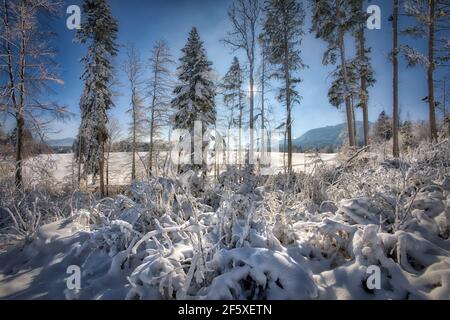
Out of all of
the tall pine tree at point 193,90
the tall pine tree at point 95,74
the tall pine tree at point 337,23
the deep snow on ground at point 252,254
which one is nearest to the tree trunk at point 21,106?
the tall pine tree at point 95,74

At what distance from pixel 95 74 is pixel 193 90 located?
19.9 ft

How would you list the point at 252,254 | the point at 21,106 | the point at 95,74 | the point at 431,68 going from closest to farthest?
the point at 252,254, the point at 21,106, the point at 431,68, the point at 95,74

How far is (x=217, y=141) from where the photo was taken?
15531 mm

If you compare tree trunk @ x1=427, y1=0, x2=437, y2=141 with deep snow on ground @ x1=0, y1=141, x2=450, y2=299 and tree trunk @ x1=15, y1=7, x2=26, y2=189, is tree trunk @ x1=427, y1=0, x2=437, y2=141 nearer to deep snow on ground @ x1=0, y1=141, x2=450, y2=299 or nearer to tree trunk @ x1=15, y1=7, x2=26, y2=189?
deep snow on ground @ x1=0, y1=141, x2=450, y2=299

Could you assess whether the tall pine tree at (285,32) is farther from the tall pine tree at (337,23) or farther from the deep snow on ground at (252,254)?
the deep snow on ground at (252,254)

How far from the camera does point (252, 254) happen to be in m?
2.39

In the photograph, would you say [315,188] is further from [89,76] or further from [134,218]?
[89,76]

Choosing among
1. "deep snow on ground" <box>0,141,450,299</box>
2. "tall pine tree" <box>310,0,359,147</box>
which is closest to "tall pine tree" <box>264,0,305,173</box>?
"tall pine tree" <box>310,0,359,147</box>

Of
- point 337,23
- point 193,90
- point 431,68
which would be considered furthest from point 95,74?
point 431,68

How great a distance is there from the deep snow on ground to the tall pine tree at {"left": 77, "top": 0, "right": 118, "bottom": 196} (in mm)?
11796

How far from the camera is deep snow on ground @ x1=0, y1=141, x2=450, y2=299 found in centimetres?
216

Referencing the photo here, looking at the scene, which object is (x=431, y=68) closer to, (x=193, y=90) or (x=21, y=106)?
(x=193, y=90)
